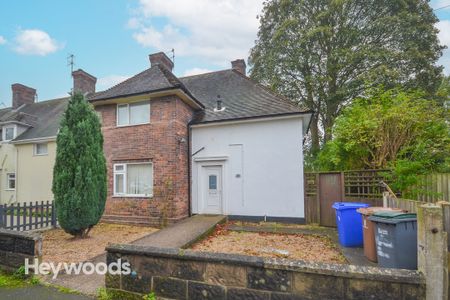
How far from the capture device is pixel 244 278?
2750 mm

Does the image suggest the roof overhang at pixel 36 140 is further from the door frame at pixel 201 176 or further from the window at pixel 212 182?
the window at pixel 212 182

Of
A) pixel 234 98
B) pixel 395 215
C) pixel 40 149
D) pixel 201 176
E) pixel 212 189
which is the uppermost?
pixel 234 98

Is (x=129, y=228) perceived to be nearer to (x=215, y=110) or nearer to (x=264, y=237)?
(x=264, y=237)

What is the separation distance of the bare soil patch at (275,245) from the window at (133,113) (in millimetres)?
5620

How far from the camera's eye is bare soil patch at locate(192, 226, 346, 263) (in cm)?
540

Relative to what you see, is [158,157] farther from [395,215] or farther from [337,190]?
[395,215]

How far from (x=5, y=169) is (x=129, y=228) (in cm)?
1283

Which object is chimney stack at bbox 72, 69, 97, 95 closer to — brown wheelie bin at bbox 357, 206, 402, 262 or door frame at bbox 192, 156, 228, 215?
door frame at bbox 192, 156, 228, 215

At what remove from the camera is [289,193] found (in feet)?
28.8

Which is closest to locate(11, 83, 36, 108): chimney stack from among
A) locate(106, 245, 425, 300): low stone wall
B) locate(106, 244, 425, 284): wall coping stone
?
locate(106, 245, 425, 300): low stone wall

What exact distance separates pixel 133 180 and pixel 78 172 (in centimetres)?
319

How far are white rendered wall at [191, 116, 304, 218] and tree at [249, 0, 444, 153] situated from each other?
22.9 ft

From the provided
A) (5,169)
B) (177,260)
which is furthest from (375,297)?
(5,169)

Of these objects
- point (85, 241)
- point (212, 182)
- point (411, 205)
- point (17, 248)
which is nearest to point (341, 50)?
point (212, 182)
